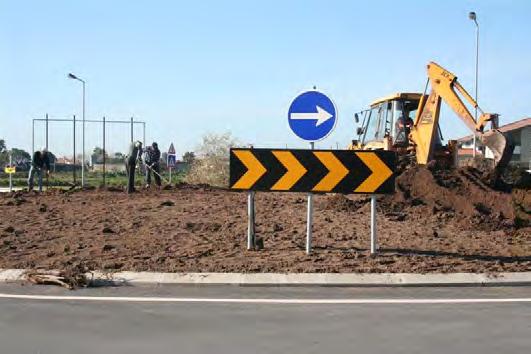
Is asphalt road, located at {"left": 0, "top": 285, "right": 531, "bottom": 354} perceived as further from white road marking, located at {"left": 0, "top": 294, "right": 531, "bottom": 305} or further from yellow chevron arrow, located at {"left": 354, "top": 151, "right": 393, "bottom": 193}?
yellow chevron arrow, located at {"left": 354, "top": 151, "right": 393, "bottom": 193}

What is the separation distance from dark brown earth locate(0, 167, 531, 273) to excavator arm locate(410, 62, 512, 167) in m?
1.55

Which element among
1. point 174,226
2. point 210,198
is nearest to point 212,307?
point 174,226

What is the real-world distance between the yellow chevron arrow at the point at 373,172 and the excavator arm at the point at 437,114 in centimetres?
776

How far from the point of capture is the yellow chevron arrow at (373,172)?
31.8 ft

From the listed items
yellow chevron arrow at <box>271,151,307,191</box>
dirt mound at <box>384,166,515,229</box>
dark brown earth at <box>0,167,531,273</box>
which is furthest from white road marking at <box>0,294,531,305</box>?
dirt mound at <box>384,166,515,229</box>

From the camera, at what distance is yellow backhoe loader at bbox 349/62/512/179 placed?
16.4 metres

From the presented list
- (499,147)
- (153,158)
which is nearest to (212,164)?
(153,158)

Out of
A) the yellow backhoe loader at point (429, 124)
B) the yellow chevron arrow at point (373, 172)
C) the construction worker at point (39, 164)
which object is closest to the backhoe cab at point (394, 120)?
the yellow backhoe loader at point (429, 124)

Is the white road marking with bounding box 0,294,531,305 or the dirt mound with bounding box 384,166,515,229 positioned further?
the dirt mound with bounding box 384,166,515,229

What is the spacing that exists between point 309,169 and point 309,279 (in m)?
2.10

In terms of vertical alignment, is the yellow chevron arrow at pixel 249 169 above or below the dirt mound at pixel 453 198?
above

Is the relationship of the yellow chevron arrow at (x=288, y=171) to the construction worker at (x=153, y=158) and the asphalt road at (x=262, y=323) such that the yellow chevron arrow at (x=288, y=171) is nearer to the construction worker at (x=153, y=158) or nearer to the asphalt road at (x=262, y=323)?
the asphalt road at (x=262, y=323)

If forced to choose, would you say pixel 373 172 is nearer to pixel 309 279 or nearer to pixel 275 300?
pixel 309 279

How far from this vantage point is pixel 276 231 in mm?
11289
